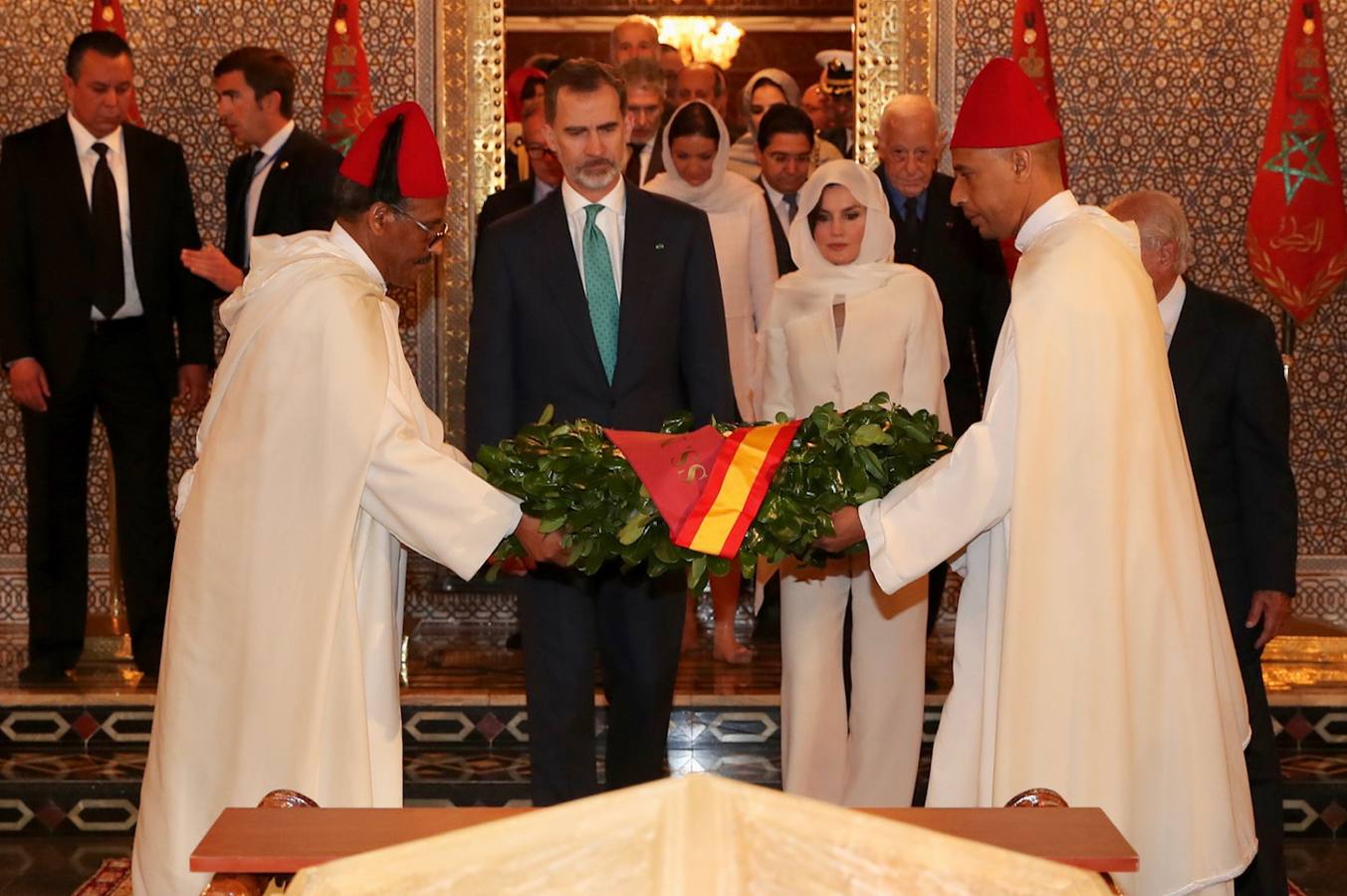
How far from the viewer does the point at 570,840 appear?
1.51 m

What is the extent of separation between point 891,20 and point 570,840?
659 centimetres

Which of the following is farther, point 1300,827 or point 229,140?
point 229,140

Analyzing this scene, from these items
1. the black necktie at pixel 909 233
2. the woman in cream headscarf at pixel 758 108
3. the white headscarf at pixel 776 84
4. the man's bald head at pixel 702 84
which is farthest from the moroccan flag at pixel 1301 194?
the man's bald head at pixel 702 84

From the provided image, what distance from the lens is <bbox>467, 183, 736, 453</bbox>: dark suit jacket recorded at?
4520 millimetres

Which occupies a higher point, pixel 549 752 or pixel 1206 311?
pixel 1206 311


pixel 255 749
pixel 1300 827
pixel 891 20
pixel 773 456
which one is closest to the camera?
pixel 255 749

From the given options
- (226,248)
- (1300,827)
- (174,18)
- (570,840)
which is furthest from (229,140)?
(570,840)

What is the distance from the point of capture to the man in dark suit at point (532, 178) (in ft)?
21.8

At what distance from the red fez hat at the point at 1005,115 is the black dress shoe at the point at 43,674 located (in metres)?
4.06

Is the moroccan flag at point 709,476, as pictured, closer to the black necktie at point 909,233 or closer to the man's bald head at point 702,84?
the black necktie at point 909,233

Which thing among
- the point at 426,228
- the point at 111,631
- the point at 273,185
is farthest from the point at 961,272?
the point at 111,631

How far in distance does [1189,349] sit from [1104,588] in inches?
42.6

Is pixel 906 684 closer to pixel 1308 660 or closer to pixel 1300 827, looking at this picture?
pixel 1300 827

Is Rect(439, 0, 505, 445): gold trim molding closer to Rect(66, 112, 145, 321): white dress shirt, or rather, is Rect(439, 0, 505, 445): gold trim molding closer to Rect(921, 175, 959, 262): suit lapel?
Rect(66, 112, 145, 321): white dress shirt
